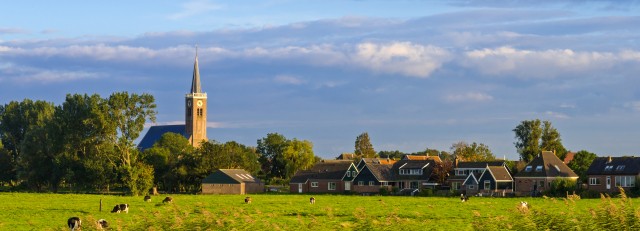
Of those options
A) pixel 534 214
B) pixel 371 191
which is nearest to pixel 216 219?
pixel 534 214

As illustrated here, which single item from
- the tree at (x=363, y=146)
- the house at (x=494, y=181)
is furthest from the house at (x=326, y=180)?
the tree at (x=363, y=146)

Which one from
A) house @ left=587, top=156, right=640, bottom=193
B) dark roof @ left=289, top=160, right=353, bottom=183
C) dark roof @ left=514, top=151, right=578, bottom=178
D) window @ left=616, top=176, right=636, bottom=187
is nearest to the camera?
window @ left=616, top=176, right=636, bottom=187

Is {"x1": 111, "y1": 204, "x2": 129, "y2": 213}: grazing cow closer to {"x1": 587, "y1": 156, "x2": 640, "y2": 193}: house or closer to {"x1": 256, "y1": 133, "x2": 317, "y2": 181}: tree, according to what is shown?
{"x1": 587, "y1": 156, "x2": 640, "y2": 193}: house

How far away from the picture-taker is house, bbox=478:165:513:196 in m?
101

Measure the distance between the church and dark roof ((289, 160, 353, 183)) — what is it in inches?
2806

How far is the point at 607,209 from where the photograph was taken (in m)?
24.2

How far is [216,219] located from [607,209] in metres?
11.2

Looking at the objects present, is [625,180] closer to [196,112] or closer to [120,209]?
[120,209]

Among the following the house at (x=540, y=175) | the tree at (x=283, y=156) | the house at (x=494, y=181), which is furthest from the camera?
the tree at (x=283, y=156)

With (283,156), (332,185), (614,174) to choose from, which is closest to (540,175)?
(614,174)

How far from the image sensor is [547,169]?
9956 cm

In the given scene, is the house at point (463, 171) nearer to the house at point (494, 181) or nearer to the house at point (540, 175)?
the house at point (494, 181)

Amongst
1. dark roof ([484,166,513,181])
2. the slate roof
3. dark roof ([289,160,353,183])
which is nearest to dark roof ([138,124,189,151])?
dark roof ([289,160,353,183])

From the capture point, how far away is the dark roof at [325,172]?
117125mm
